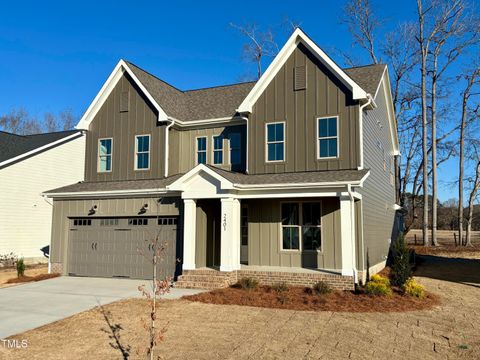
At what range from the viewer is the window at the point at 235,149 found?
A: 55.3 feet

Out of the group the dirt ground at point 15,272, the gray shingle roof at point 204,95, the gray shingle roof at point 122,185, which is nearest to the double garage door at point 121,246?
the gray shingle roof at point 122,185

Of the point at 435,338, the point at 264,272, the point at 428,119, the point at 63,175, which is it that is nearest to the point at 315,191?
the point at 264,272

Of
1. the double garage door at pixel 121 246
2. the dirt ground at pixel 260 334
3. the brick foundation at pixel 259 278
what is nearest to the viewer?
the dirt ground at pixel 260 334

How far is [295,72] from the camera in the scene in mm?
15234

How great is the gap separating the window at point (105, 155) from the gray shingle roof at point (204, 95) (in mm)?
2983

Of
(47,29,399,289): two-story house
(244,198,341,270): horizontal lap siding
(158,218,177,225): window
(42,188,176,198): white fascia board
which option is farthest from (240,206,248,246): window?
(42,188,176,198): white fascia board

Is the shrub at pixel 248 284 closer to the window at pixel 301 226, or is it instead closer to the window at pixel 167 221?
the window at pixel 301 226

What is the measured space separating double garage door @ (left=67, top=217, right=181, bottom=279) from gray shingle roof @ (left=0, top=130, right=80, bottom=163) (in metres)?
6.62

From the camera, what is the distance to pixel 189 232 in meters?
14.2

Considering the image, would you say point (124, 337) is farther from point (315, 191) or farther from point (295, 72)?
point (295, 72)

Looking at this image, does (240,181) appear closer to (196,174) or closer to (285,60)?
(196,174)

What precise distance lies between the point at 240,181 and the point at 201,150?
13.1ft

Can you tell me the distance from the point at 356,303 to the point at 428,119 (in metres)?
28.0

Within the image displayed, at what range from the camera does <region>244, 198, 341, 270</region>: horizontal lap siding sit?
45.6 ft
